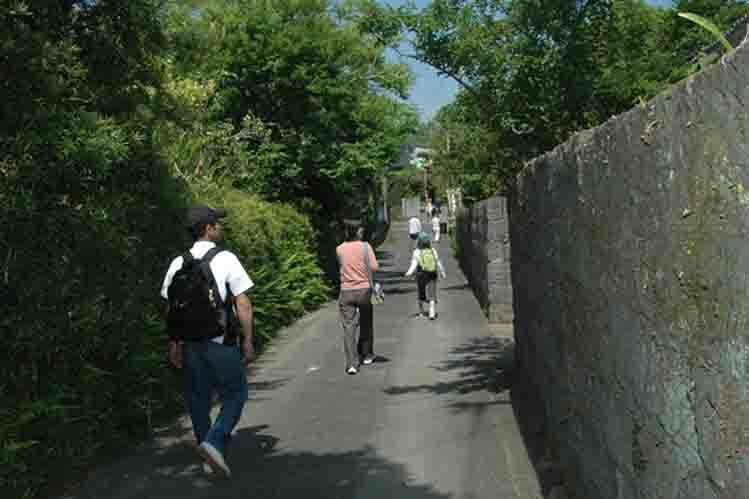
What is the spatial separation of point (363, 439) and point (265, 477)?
4.15 feet

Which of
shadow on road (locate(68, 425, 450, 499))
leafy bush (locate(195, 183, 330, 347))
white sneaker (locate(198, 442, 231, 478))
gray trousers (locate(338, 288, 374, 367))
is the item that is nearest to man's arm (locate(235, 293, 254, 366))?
white sneaker (locate(198, 442, 231, 478))

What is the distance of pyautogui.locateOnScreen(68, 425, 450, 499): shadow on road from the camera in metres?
5.88

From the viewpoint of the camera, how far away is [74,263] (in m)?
6.53

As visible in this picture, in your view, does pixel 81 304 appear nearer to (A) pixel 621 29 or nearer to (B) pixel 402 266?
(A) pixel 621 29

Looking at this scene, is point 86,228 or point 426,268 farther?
point 426,268

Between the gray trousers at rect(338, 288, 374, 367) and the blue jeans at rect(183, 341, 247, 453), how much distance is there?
4.45m

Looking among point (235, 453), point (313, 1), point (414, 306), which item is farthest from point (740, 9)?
point (235, 453)

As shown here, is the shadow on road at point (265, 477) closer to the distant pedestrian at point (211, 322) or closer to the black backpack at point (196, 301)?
the distant pedestrian at point (211, 322)

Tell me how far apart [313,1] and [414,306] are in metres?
7.83

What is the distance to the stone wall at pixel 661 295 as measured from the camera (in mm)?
2223

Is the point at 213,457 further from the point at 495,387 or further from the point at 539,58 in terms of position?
the point at 539,58

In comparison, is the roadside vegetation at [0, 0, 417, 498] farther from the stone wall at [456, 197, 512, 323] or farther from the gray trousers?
the stone wall at [456, 197, 512, 323]

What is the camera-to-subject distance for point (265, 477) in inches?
247

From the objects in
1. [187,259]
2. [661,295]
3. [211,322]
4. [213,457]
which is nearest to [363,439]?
[213,457]
